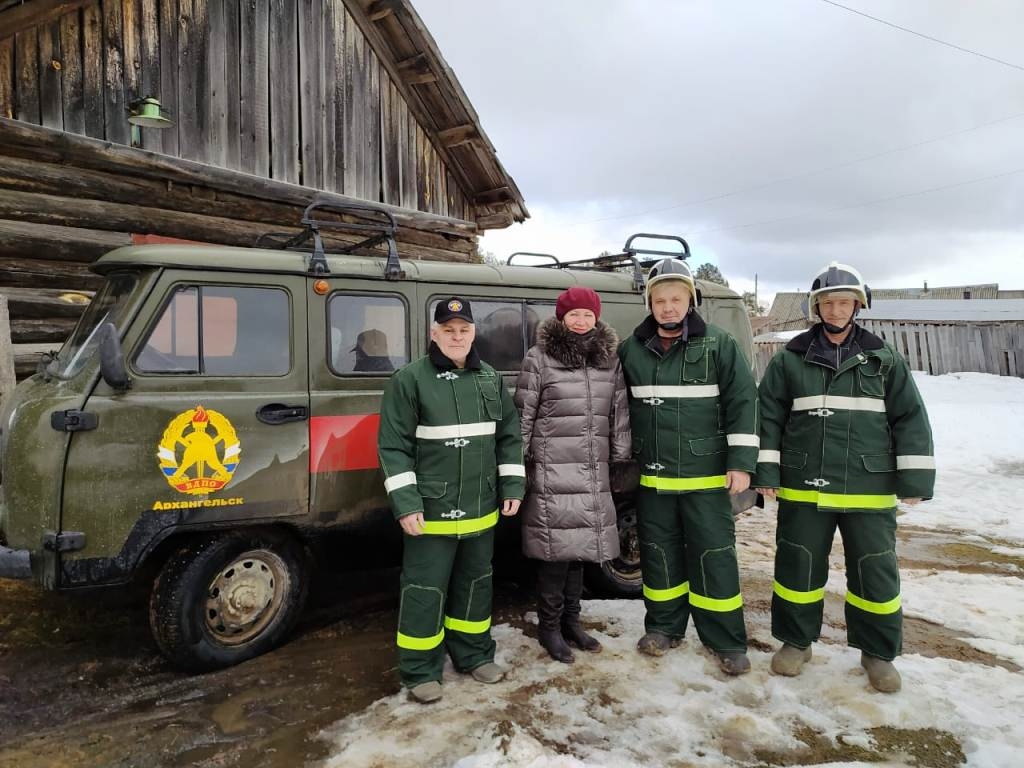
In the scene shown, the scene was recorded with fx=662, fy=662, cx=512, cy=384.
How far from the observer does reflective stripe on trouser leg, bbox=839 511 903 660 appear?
11.0 feet

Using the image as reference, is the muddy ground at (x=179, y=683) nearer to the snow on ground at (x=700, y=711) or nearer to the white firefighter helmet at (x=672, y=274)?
the snow on ground at (x=700, y=711)

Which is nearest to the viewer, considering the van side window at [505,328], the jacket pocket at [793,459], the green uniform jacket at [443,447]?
the green uniform jacket at [443,447]

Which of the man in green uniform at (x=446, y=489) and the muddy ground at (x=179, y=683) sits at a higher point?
the man in green uniform at (x=446, y=489)

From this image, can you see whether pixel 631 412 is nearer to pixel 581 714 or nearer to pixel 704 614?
pixel 704 614

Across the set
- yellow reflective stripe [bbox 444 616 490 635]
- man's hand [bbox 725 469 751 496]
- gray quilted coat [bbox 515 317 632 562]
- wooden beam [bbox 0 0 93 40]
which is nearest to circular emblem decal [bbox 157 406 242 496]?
yellow reflective stripe [bbox 444 616 490 635]

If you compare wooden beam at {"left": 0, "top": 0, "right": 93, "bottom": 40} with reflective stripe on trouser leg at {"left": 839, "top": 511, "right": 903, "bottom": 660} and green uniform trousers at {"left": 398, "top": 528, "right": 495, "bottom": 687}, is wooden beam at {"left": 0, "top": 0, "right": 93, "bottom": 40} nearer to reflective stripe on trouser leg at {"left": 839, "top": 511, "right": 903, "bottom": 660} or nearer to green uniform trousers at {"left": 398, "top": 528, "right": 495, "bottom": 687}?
green uniform trousers at {"left": 398, "top": 528, "right": 495, "bottom": 687}

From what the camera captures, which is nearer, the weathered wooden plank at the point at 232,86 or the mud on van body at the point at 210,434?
the mud on van body at the point at 210,434

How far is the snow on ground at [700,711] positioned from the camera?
279 centimetres

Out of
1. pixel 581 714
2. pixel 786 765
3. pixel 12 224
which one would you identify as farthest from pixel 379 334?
pixel 12 224

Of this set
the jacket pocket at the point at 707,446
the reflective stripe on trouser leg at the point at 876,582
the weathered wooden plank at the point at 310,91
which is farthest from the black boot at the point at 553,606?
the weathered wooden plank at the point at 310,91

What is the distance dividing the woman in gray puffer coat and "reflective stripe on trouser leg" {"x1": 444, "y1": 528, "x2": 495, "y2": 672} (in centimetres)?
30

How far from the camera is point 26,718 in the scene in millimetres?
3143

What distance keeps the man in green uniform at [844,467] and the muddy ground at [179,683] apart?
2.19 ft

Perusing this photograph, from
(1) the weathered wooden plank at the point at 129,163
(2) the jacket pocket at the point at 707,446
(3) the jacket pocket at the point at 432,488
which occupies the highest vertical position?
(1) the weathered wooden plank at the point at 129,163
